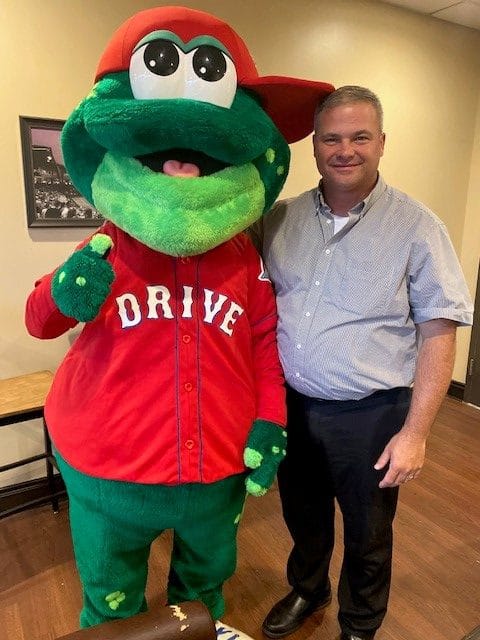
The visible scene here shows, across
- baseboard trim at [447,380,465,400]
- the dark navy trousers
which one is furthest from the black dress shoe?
baseboard trim at [447,380,465,400]

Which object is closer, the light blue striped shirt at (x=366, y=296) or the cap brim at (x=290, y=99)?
the cap brim at (x=290, y=99)

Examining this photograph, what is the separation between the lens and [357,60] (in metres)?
2.84

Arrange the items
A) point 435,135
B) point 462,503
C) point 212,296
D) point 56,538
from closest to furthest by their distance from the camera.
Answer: point 212,296, point 56,538, point 462,503, point 435,135

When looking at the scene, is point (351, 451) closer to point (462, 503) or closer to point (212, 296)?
point (212, 296)

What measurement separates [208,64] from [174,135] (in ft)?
0.57

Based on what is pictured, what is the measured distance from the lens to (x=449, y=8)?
2932 millimetres

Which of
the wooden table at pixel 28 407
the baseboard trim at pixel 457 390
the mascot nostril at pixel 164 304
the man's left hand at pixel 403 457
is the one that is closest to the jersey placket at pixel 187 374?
the mascot nostril at pixel 164 304

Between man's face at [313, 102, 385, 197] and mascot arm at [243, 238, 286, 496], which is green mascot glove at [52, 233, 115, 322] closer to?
mascot arm at [243, 238, 286, 496]

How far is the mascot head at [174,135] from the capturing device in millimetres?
903

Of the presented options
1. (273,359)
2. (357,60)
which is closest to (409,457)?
(273,359)

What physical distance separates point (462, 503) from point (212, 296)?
1.89 metres

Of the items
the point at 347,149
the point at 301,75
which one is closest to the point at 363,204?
the point at 347,149

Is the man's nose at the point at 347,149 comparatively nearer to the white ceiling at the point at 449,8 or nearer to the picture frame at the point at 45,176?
the picture frame at the point at 45,176

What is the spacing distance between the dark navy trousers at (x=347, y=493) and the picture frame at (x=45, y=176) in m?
1.22
